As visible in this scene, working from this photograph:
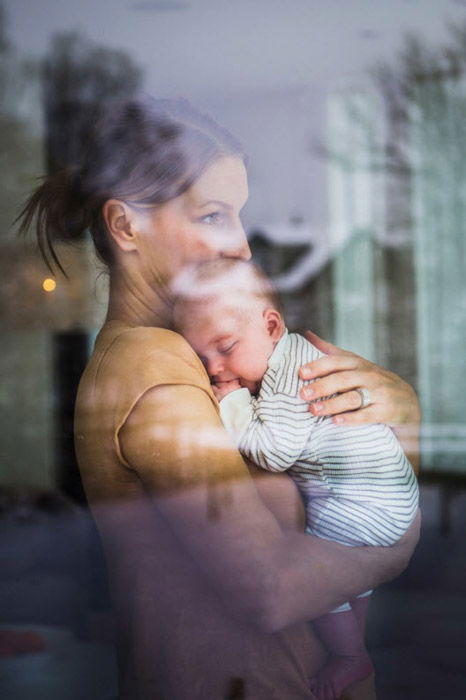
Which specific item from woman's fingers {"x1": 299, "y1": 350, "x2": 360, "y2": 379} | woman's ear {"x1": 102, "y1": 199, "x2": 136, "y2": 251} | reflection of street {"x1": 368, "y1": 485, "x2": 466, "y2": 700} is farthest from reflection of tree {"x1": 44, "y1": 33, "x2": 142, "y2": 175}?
reflection of street {"x1": 368, "y1": 485, "x2": 466, "y2": 700}

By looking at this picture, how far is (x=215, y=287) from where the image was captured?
1345 millimetres

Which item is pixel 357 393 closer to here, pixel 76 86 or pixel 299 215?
pixel 299 215

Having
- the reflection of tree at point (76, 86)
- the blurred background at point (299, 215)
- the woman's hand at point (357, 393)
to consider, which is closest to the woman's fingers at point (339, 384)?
the woman's hand at point (357, 393)

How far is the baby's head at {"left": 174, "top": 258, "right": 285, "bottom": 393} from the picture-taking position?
4.32ft

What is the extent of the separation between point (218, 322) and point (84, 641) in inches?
32.5

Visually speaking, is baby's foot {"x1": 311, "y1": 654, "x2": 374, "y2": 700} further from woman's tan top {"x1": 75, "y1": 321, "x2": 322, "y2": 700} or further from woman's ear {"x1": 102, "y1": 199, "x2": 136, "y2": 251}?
woman's ear {"x1": 102, "y1": 199, "x2": 136, "y2": 251}

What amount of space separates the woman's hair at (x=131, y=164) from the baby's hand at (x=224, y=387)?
31 cm

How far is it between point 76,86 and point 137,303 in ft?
1.87

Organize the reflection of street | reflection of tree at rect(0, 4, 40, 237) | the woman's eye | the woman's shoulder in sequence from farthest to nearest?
reflection of tree at rect(0, 4, 40, 237)
the reflection of street
the woman's eye
the woman's shoulder

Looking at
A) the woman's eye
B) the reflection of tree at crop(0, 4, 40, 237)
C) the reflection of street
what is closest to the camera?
the woman's eye

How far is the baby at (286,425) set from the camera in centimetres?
131

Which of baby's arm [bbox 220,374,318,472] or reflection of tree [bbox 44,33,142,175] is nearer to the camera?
baby's arm [bbox 220,374,318,472]

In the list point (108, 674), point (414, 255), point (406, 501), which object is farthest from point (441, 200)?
point (108, 674)

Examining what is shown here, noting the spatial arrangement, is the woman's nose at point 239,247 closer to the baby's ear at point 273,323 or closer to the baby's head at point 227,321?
the baby's head at point 227,321
